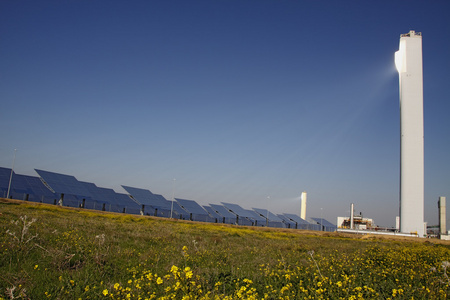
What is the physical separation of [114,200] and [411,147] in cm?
5356

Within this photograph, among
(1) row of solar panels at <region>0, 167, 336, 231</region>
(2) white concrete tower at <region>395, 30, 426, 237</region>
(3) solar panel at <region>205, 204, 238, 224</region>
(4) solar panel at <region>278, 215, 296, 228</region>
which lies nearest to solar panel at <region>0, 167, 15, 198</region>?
(1) row of solar panels at <region>0, 167, 336, 231</region>

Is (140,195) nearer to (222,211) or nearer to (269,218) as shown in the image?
(222,211)

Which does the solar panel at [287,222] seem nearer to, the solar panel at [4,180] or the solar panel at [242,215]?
the solar panel at [242,215]

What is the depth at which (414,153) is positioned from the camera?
5700cm

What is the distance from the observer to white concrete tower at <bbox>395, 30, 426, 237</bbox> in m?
56.2

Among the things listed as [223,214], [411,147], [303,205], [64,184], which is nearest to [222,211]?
[223,214]

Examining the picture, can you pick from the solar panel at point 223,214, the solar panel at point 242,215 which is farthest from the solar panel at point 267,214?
the solar panel at point 223,214

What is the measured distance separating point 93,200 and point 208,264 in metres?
50.1

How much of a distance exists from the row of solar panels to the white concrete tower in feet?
91.9

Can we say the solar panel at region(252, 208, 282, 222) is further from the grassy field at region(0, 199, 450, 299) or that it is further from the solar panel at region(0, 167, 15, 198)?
the grassy field at region(0, 199, 450, 299)

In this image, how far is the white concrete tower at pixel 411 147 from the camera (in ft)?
184

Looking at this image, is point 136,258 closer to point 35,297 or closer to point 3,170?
point 35,297

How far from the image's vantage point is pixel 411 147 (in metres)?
57.4

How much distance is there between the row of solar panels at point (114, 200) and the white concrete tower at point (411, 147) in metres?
28.0
